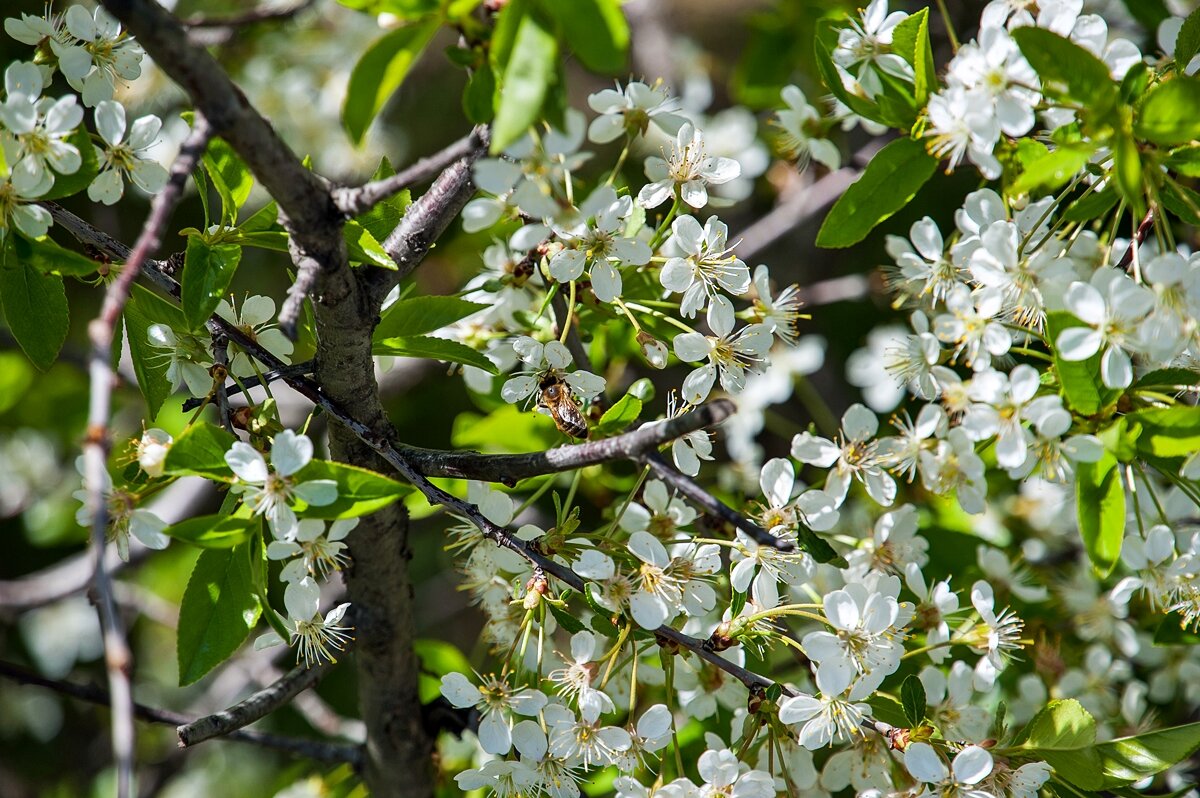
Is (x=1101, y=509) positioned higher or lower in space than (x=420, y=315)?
lower

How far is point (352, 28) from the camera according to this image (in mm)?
2580

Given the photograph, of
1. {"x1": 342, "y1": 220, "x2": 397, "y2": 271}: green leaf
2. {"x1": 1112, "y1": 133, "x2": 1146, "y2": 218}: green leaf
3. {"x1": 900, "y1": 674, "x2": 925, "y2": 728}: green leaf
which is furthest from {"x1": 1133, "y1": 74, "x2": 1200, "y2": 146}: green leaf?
{"x1": 342, "y1": 220, "x2": 397, "y2": 271}: green leaf

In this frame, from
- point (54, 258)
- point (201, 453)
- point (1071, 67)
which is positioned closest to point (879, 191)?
point (1071, 67)

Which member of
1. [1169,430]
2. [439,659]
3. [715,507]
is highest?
[715,507]

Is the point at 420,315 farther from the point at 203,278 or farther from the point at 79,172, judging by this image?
the point at 79,172

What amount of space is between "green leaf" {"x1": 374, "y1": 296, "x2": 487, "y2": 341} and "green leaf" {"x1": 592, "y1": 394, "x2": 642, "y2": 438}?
19 centimetres

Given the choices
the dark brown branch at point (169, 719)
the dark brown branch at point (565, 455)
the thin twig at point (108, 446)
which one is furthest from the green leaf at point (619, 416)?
the dark brown branch at point (169, 719)

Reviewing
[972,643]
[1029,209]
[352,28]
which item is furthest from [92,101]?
[352,28]

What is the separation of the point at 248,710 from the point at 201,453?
0.35 metres

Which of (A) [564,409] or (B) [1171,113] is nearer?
(B) [1171,113]

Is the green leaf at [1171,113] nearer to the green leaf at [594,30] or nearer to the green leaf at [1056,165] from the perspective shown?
the green leaf at [1056,165]

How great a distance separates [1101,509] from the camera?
101 cm

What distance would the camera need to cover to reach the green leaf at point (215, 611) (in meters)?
0.98

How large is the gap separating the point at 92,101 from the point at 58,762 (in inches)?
85.9
